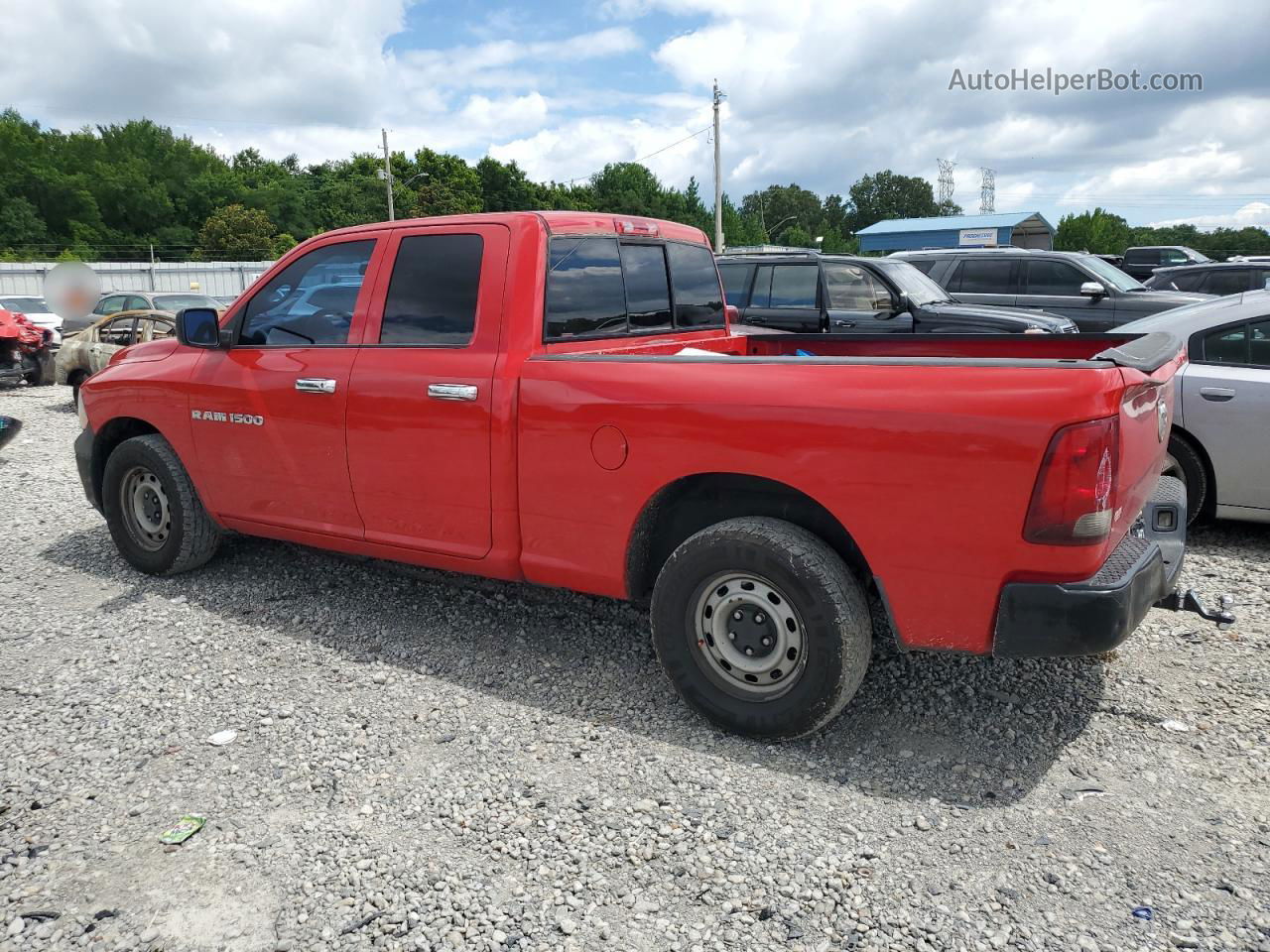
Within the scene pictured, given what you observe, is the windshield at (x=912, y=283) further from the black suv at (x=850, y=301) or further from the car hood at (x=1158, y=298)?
the car hood at (x=1158, y=298)

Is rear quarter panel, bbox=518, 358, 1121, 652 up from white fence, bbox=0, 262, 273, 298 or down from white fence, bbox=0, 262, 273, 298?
down

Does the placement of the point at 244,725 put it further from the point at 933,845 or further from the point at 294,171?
the point at 294,171

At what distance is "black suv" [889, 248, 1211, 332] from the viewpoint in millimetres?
12469

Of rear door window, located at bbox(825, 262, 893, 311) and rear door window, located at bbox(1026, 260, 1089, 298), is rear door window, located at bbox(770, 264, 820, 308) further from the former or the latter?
rear door window, located at bbox(1026, 260, 1089, 298)

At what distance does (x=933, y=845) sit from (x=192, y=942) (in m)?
2.17

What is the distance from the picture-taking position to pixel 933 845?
2998 millimetres

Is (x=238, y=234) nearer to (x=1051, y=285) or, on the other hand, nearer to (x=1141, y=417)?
(x=1051, y=285)

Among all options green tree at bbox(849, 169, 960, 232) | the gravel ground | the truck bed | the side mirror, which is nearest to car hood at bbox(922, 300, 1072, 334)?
the truck bed

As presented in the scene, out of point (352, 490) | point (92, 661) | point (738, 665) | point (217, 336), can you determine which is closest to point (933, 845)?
point (738, 665)

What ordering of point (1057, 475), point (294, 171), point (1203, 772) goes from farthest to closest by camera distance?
point (294, 171) → point (1203, 772) → point (1057, 475)

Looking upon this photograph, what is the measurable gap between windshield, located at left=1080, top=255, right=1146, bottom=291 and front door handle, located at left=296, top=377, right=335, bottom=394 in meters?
11.5

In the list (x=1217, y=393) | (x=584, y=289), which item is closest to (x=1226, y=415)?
A: (x=1217, y=393)

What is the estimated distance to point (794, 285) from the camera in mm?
10773

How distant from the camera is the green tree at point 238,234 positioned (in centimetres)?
6925
